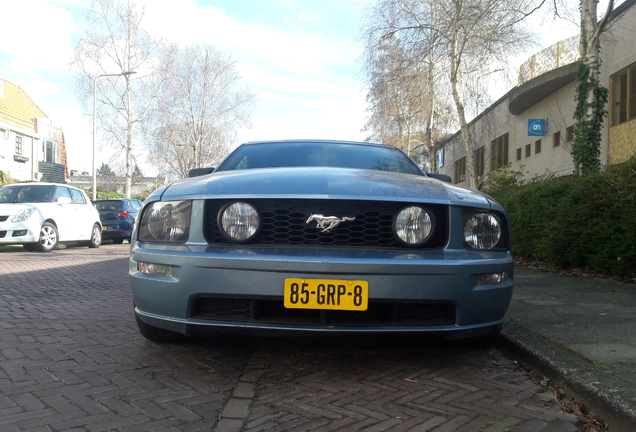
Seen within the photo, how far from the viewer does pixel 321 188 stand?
2938 mm

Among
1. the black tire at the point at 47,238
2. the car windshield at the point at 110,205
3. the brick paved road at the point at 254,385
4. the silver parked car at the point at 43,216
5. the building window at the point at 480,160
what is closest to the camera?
the brick paved road at the point at 254,385

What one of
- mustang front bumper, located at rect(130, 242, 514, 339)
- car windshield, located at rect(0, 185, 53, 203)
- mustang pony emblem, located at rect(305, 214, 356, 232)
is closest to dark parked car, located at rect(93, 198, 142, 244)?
car windshield, located at rect(0, 185, 53, 203)

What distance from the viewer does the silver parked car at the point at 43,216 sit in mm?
11094

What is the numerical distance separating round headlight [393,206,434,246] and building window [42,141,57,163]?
34.4 metres

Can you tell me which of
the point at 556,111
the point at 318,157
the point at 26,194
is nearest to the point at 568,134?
the point at 556,111

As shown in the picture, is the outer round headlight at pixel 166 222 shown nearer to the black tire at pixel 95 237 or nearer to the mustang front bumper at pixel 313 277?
the mustang front bumper at pixel 313 277

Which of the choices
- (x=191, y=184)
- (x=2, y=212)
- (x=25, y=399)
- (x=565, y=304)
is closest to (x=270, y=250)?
(x=191, y=184)

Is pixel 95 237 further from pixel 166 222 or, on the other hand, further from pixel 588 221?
pixel 166 222

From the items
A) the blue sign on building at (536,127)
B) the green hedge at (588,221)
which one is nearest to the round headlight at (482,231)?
the green hedge at (588,221)

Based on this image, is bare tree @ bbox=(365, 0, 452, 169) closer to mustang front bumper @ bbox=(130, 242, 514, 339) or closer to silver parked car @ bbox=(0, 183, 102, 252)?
silver parked car @ bbox=(0, 183, 102, 252)

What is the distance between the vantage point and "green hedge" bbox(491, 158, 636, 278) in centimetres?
580

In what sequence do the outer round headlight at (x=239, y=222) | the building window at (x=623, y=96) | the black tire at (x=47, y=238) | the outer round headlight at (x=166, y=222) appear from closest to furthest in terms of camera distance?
1. the outer round headlight at (x=239, y=222)
2. the outer round headlight at (x=166, y=222)
3. the black tire at (x=47, y=238)
4. the building window at (x=623, y=96)

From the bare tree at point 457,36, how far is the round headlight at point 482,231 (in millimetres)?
13813

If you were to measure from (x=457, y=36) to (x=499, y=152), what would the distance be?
8.61m
